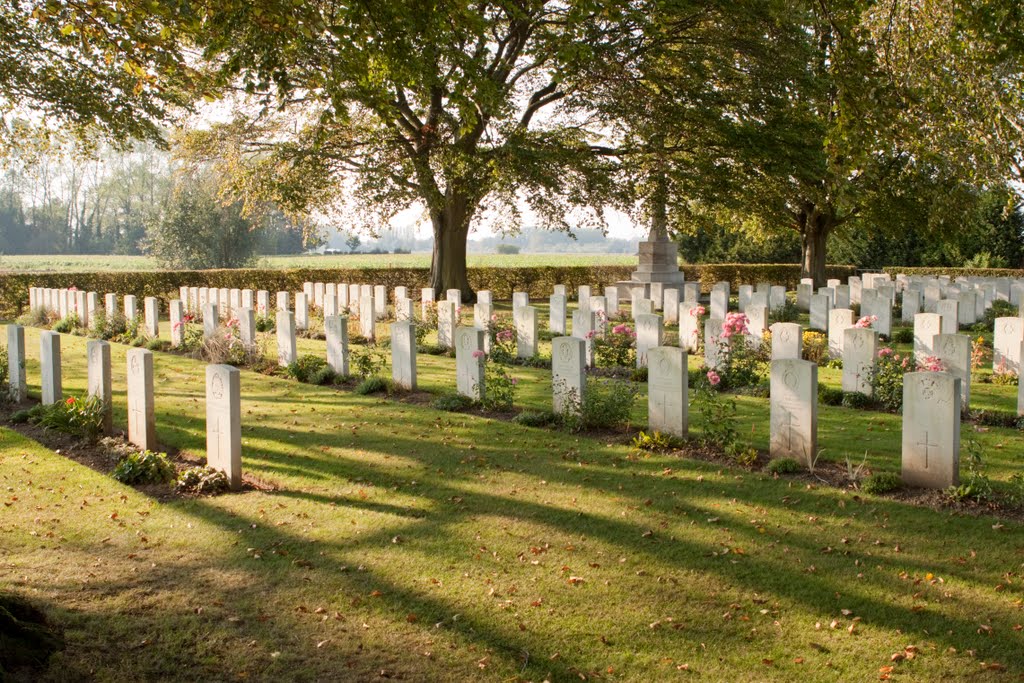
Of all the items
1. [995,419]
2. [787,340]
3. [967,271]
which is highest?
[967,271]

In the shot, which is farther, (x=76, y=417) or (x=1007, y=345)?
(x=1007, y=345)

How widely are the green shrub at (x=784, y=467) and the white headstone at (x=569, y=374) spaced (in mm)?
2195

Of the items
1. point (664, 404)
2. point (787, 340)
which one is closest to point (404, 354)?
point (664, 404)

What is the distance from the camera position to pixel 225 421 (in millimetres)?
6574

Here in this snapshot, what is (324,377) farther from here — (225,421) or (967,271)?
(967,271)

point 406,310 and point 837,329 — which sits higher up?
point 406,310

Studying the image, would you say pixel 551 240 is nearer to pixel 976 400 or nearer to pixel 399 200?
pixel 399 200

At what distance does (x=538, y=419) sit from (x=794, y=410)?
2716mm

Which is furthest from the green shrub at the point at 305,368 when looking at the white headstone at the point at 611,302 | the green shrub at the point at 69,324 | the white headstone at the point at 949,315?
the white headstone at the point at 949,315

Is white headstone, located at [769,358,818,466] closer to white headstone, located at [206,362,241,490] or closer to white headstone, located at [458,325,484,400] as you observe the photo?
white headstone, located at [458,325,484,400]

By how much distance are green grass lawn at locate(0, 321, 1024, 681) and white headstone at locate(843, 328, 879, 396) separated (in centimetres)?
227

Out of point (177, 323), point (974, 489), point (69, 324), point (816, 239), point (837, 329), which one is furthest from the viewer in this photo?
point (816, 239)

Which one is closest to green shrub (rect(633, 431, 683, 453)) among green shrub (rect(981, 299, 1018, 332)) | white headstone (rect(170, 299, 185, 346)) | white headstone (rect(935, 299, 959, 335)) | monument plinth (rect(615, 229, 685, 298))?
white headstone (rect(935, 299, 959, 335))

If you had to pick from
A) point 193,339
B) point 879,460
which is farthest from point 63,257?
point 879,460
